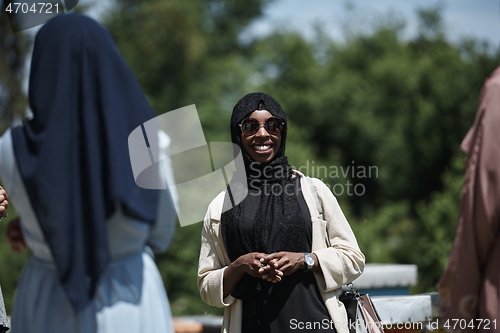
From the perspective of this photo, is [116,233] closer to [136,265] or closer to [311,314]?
[136,265]

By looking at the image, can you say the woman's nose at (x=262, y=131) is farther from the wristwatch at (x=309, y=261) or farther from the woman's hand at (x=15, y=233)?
the woman's hand at (x=15, y=233)

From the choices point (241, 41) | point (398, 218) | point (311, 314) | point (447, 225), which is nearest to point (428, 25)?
point (241, 41)

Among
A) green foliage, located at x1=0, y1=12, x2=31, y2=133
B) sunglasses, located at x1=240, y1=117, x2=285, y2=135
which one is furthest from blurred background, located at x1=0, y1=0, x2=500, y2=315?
sunglasses, located at x1=240, y1=117, x2=285, y2=135

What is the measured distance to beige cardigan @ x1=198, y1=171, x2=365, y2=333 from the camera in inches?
108

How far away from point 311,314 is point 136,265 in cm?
107

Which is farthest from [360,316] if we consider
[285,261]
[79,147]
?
[79,147]

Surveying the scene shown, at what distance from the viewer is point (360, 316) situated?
9.14 ft

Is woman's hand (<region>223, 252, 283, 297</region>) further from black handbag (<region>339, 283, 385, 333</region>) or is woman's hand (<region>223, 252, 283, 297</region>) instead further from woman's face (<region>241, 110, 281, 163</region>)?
woman's face (<region>241, 110, 281, 163</region>)

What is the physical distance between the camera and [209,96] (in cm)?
2634

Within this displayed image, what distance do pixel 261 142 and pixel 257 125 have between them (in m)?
0.09

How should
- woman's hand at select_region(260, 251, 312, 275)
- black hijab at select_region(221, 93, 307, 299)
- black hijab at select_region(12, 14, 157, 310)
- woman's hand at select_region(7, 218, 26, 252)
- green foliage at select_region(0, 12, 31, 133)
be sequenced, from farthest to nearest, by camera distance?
green foliage at select_region(0, 12, 31, 133) → black hijab at select_region(221, 93, 307, 299) → woman's hand at select_region(260, 251, 312, 275) → woman's hand at select_region(7, 218, 26, 252) → black hijab at select_region(12, 14, 157, 310)

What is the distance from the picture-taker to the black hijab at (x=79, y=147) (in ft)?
6.03

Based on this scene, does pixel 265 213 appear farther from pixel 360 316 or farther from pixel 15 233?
pixel 15 233

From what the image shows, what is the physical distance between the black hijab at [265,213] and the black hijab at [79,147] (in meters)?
1.00
